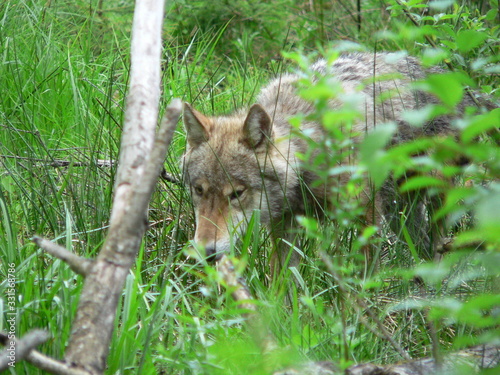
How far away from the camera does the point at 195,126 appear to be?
4.21m

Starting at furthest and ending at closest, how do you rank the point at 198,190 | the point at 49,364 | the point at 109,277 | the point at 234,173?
the point at 198,190
the point at 234,173
the point at 109,277
the point at 49,364

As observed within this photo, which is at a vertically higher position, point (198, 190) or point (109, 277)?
point (109, 277)

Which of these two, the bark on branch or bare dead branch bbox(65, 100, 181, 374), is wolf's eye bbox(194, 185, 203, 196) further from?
bare dead branch bbox(65, 100, 181, 374)

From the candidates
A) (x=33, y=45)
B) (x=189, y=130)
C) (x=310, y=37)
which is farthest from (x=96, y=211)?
(x=310, y=37)

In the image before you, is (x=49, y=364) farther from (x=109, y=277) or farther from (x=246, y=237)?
(x=246, y=237)

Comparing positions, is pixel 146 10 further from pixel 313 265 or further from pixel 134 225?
pixel 313 265

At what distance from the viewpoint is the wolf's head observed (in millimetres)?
3992

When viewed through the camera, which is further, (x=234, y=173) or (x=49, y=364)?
(x=234, y=173)

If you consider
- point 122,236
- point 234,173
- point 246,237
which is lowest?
point 246,237

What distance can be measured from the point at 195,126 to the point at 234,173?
1.50ft

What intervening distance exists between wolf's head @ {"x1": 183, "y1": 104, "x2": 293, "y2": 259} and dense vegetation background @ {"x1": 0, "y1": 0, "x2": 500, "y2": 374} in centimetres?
25

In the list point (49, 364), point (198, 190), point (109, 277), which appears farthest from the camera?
point (198, 190)

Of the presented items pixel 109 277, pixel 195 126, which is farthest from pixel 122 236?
pixel 195 126

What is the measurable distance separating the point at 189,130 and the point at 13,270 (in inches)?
71.0
